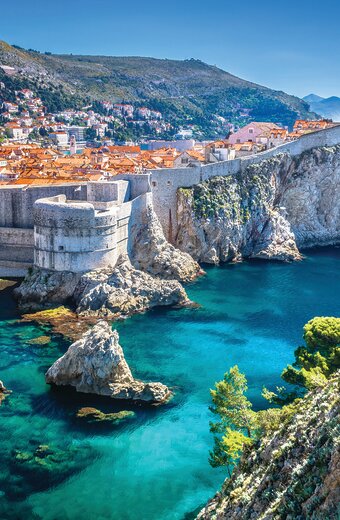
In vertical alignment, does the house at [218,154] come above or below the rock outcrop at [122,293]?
above

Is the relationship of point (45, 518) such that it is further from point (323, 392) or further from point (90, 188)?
point (90, 188)

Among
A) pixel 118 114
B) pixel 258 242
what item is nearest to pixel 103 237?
pixel 258 242

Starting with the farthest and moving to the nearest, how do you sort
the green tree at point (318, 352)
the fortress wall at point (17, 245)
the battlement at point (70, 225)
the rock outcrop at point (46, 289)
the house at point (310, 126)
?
the house at point (310, 126) < the fortress wall at point (17, 245) < the battlement at point (70, 225) < the rock outcrop at point (46, 289) < the green tree at point (318, 352)

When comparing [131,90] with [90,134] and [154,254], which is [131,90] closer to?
[90,134]

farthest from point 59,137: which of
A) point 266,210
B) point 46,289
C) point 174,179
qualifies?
point 46,289

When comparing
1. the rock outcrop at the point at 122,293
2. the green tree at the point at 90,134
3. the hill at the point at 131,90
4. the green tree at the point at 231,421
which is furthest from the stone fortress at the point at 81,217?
the hill at the point at 131,90

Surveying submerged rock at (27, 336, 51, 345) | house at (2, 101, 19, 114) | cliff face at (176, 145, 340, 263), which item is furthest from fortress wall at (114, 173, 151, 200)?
house at (2, 101, 19, 114)

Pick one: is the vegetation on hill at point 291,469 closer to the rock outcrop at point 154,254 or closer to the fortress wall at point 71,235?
the fortress wall at point 71,235
